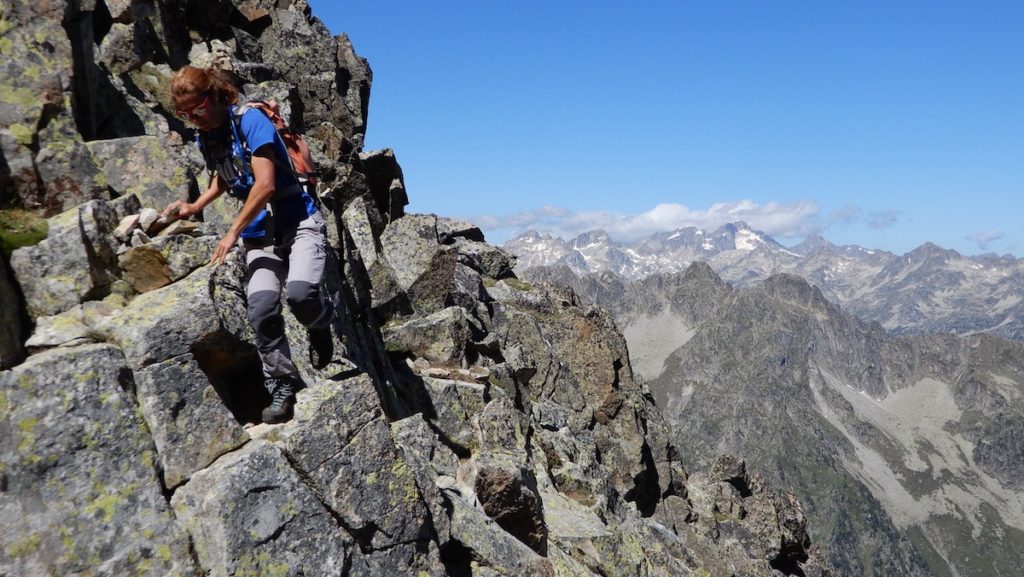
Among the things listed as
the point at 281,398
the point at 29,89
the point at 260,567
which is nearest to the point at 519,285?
the point at 29,89

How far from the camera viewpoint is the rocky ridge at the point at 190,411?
1028cm

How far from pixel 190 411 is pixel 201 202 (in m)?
3.93

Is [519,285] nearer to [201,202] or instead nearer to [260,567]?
[201,202]

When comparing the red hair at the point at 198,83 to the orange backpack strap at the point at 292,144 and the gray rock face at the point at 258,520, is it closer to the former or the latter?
the orange backpack strap at the point at 292,144

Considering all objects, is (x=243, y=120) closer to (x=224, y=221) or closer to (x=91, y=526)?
(x=91, y=526)

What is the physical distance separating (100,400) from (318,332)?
14.2 ft

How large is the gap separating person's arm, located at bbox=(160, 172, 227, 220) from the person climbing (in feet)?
0.06

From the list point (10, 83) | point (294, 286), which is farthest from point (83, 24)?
point (294, 286)

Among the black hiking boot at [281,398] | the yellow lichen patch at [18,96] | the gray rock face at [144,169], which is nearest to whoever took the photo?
the black hiking boot at [281,398]

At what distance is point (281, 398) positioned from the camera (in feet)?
40.8

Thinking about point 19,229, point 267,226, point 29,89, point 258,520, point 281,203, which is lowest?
point 258,520

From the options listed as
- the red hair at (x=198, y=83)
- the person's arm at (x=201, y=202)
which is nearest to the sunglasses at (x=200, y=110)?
the red hair at (x=198, y=83)

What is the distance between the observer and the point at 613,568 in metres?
20.4

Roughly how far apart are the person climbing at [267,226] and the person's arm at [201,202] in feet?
0.06
